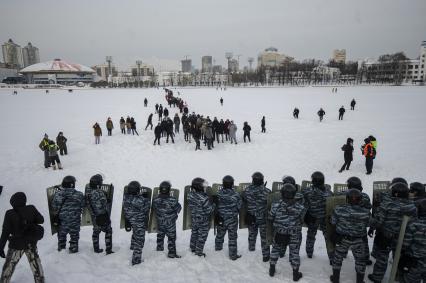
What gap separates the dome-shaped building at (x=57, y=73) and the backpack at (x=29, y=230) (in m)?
176

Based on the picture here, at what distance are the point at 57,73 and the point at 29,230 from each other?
188 m

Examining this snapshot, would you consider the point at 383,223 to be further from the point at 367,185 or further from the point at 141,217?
the point at 367,185

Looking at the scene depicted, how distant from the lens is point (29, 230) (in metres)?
4.41

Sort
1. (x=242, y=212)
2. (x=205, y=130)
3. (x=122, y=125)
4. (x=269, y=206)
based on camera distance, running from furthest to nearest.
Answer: (x=122, y=125) → (x=205, y=130) → (x=242, y=212) → (x=269, y=206)

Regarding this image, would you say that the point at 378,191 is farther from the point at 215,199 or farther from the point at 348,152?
the point at 348,152

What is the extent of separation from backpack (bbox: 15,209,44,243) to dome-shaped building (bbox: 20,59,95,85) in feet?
578

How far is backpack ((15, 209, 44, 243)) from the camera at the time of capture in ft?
14.2

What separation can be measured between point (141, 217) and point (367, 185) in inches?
302

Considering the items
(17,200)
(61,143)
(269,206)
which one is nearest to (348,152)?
(269,206)

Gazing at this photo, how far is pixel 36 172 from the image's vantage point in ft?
38.0

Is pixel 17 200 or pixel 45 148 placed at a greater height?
pixel 17 200

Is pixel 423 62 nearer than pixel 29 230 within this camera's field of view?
No

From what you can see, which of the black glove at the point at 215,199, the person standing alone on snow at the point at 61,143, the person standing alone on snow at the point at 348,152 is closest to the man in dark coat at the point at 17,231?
the black glove at the point at 215,199

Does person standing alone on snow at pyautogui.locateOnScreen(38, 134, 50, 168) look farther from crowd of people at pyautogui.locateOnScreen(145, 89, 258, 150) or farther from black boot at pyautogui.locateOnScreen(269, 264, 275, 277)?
black boot at pyautogui.locateOnScreen(269, 264, 275, 277)
